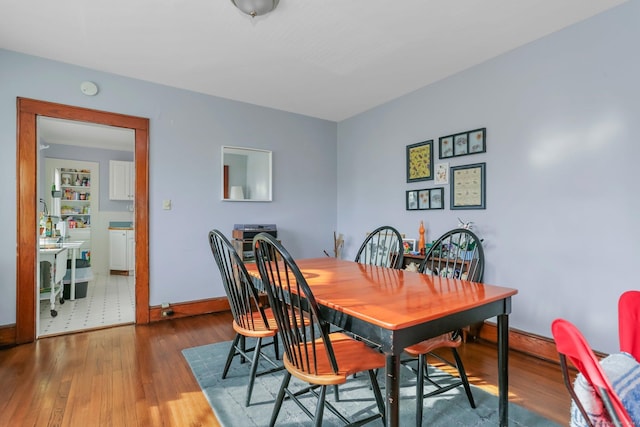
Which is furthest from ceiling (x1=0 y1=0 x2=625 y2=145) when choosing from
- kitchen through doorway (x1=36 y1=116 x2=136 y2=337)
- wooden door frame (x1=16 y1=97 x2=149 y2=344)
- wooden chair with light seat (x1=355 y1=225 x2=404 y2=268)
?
kitchen through doorway (x1=36 y1=116 x2=136 y2=337)

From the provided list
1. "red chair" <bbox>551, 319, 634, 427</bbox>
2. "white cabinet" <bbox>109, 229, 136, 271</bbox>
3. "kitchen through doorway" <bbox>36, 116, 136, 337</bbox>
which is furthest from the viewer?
"white cabinet" <bbox>109, 229, 136, 271</bbox>

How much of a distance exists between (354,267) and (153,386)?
1.46m

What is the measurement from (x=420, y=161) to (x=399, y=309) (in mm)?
2462

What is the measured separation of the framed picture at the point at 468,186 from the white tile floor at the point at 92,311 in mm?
3365

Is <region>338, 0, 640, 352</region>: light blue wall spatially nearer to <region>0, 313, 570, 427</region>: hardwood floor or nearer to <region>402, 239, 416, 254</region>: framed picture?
<region>402, 239, 416, 254</region>: framed picture

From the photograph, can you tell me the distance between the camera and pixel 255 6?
2031mm

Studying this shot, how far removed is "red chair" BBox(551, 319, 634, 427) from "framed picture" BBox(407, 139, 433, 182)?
271cm

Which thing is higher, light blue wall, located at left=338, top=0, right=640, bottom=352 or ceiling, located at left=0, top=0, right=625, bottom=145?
ceiling, located at left=0, top=0, right=625, bottom=145

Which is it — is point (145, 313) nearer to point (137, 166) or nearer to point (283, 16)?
point (137, 166)

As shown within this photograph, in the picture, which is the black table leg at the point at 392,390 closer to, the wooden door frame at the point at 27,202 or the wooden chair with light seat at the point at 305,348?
the wooden chair with light seat at the point at 305,348

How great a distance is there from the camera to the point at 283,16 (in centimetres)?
220

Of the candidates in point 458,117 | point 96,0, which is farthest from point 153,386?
point 458,117

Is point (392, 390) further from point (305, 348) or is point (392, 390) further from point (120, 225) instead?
point (120, 225)

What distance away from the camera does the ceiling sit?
212cm
